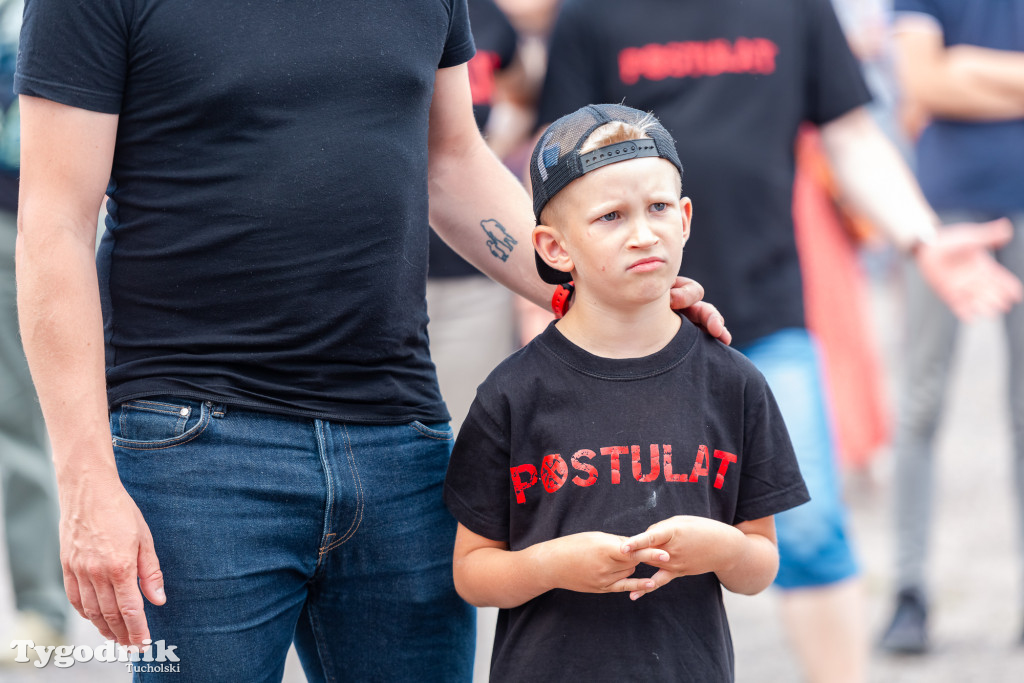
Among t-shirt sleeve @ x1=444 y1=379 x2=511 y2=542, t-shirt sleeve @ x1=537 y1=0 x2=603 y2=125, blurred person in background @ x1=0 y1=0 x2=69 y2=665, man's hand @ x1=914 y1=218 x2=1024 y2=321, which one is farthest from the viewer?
blurred person in background @ x1=0 y1=0 x2=69 y2=665

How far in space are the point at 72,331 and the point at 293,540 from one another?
0.45m

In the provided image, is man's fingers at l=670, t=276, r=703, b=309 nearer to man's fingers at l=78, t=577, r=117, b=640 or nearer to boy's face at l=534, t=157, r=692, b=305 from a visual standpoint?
boy's face at l=534, t=157, r=692, b=305

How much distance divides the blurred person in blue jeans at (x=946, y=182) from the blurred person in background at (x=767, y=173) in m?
1.11

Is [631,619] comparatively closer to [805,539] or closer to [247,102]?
[247,102]

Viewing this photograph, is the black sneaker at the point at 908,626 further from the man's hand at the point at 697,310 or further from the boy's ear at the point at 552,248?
the boy's ear at the point at 552,248

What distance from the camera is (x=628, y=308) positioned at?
1876 mm

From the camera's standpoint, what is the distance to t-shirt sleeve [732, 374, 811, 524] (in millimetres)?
1920

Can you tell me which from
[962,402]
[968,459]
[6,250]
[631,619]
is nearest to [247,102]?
[631,619]

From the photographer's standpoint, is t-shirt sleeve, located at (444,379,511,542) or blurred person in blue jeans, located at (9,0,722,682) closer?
blurred person in blue jeans, located at (9,0,722,682)

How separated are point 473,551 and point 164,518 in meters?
0.47

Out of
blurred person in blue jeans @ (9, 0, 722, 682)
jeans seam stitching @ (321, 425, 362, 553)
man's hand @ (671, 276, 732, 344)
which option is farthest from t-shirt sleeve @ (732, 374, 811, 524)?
jeans seam stitching @ (321, 425, 362, 553)

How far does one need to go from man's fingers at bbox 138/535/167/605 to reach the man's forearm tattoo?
30.8 inches

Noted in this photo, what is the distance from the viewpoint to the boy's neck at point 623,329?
1.89 meters

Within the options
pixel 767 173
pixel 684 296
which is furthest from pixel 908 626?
pixel 684 296
